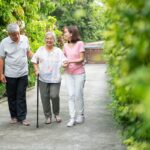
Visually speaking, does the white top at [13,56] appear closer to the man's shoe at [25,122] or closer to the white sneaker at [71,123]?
the man's shoe at [25,122]

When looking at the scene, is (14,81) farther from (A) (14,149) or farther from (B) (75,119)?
(A) (14,149)

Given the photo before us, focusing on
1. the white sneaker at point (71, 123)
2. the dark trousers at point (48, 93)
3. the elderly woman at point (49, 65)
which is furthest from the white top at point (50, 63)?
the white sneaker at point (71, 123)

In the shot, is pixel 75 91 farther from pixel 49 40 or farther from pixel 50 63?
pixel 49 40

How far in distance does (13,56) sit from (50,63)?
695 millimetres

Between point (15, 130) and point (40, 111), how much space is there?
230 centimetres

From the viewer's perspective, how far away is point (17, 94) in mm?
8789

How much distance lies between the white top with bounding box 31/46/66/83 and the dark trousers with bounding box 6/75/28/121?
1.26 ft

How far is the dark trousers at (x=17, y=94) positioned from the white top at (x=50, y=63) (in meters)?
0.38

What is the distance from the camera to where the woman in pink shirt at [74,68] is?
8.62 metres

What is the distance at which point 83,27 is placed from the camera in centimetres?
4044

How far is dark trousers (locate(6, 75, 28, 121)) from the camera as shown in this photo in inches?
343

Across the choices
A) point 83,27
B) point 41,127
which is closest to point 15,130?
point 41,127

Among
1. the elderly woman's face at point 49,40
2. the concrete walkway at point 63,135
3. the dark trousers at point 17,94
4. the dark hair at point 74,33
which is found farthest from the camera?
the dark trousers at point 17,94

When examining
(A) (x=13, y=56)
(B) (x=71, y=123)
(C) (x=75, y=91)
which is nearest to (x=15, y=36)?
(A) (x=13, y=56)
